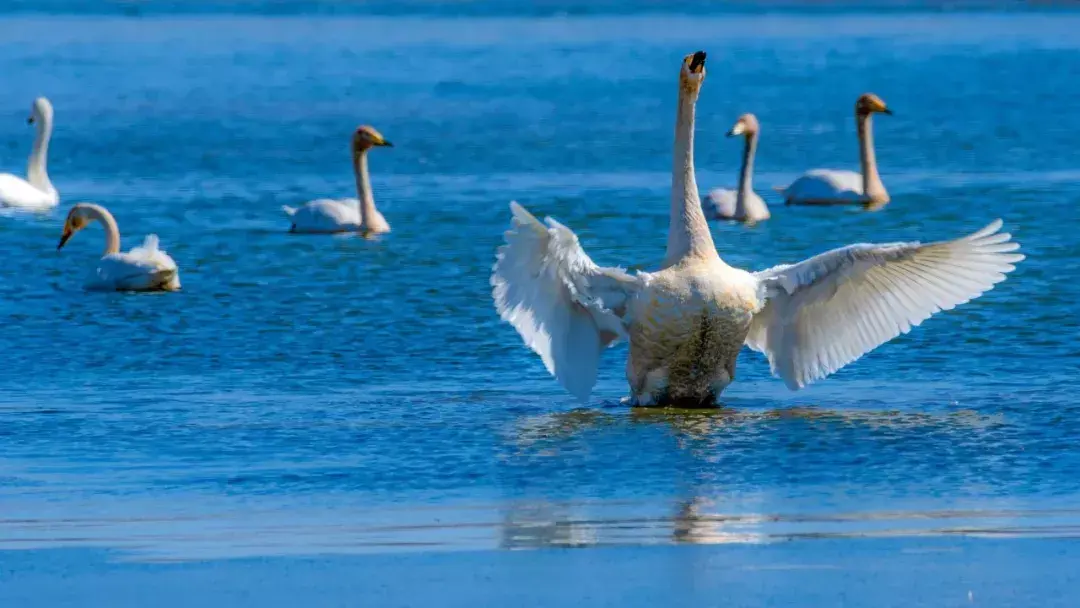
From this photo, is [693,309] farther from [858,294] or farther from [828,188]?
[828,188]

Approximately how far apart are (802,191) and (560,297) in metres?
10.0

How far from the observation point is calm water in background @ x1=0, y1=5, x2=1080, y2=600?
25.2ft

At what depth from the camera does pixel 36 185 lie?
20.7 m

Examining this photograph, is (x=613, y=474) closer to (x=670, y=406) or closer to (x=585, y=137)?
(x=670, y=406)

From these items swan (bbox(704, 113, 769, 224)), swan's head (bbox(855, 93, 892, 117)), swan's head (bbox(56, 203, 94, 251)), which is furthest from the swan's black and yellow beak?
swan's head (bbox(855, 93, 892, 117))

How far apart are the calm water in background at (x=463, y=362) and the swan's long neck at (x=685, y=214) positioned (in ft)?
2.36

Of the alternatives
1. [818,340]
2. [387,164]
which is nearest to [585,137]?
[387,164]

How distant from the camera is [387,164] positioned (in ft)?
79.9

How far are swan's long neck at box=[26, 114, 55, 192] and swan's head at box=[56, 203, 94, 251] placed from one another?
4024 mm

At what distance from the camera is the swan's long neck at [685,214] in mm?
9836

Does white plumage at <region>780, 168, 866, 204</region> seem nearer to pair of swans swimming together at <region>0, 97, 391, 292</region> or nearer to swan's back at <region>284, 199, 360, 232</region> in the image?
pair of swans swimming together at <region>0, 97, 391, 292</region>

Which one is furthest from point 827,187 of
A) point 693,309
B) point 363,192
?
point 693,309

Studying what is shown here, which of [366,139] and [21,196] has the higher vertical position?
[366,139]

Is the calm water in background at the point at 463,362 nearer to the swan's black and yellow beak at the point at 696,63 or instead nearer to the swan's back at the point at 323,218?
the swan's back at the point at 323,218
